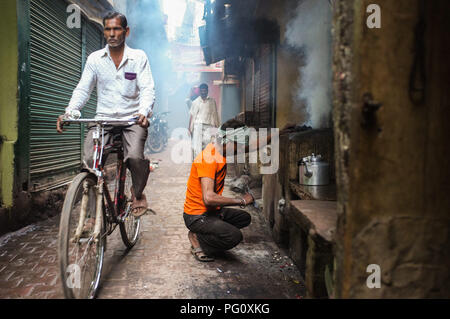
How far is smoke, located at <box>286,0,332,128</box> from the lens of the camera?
14.3 feet

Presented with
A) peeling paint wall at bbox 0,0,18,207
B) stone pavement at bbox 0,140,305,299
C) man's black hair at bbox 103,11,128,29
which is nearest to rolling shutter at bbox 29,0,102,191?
peeling paint wall at bbox 0,0,18,207

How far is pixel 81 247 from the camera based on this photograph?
252 centimetres

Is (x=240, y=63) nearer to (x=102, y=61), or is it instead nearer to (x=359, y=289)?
(x=102, y=61)

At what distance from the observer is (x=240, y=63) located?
41.2 feet

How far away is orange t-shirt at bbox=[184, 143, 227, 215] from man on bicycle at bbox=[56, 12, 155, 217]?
1.61 ft

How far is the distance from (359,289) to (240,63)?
460 inches

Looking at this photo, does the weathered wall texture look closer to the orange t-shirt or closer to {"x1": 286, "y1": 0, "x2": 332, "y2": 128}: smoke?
the orange t-shirt

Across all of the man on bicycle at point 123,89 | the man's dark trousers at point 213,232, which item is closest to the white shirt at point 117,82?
the man on bicycle at point 123,89

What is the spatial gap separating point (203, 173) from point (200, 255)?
0.90 meters

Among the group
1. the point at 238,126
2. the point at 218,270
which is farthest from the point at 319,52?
the point at 218,270

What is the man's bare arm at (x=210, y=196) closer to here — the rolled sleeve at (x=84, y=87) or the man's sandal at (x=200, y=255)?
the man's sandal at (x=200, y=255)

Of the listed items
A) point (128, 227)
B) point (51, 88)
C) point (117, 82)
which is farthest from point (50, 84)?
point (128, 227)

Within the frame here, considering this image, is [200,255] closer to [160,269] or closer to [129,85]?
[160,269]

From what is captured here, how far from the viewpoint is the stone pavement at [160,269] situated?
9.19 ft
